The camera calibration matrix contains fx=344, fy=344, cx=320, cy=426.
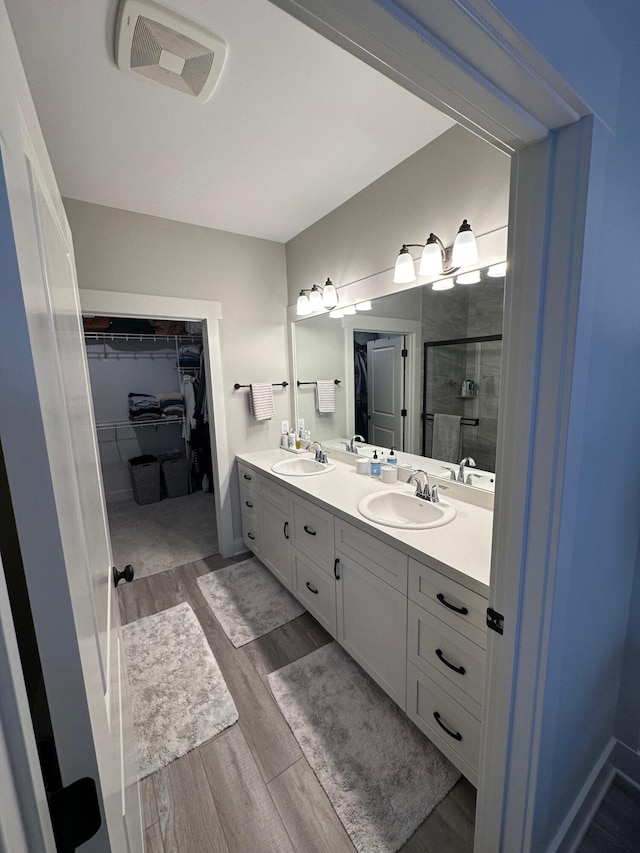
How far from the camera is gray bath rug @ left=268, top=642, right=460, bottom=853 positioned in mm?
1146

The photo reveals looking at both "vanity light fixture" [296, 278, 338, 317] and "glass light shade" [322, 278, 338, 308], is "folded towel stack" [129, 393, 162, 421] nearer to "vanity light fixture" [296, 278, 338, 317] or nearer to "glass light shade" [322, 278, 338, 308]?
"vanity light fixture" [296, 278, 338, 317]

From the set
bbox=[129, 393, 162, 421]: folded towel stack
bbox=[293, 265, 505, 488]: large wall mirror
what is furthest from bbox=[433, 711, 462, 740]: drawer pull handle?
bbox=[129, 393, 162, 421]: folded towel stack

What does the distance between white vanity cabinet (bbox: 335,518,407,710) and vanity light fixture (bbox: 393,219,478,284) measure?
1.25 m

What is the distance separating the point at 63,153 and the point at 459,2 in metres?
1.97

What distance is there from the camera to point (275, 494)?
2238 mm

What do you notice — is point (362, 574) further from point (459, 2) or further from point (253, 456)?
point (459, 2)

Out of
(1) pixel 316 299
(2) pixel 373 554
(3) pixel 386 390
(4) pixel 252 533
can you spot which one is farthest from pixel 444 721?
(1) pixel 316 299

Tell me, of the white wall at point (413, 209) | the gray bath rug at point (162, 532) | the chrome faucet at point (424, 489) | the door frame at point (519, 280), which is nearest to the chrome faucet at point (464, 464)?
the chrome faucet at point (424, 489)

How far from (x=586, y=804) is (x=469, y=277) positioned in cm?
201

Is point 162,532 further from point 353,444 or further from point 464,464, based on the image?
point 464,464

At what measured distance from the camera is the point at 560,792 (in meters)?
0.99

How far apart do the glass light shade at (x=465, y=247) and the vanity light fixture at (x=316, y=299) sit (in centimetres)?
96

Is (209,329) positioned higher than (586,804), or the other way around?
(209,329)

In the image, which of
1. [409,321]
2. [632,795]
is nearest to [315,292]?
[409,321]
